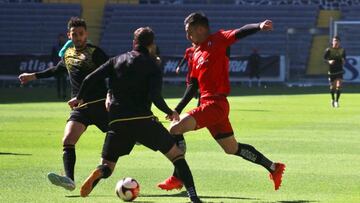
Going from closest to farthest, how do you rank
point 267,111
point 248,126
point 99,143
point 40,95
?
point 99,143
point 248,126
point 267,111
point 40,95

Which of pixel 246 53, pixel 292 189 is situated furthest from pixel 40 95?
pixel 292 189

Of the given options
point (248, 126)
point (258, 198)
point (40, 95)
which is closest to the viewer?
point (258, 198)

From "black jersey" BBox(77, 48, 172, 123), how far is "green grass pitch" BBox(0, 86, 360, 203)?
1.25 metres

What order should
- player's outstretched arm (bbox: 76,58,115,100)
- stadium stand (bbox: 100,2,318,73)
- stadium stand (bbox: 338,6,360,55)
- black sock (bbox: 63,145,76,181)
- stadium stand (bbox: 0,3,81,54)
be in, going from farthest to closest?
1. stadium stand (bbox: 0,3,81,54)
2. stadium stand (bbox: 100,2,318,73)
3. stadium stand (bbox: 338,6,360,55)
4. black sock (bbox: 63,145,76,181)
5. player's outstretched arm (bbox: 76,58,115,100)

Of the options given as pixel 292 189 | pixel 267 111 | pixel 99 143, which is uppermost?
pixel 292 189

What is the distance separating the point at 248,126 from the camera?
2473 cm

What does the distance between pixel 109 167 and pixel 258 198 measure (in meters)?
1.89

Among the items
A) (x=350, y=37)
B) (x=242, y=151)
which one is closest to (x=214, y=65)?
(x=242, y=151)

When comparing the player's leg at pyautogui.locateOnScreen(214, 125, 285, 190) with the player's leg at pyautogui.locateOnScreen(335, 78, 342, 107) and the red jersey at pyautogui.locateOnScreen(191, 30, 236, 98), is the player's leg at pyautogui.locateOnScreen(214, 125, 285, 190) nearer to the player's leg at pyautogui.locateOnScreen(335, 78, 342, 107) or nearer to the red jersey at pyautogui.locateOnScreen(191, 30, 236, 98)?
the red jersey at pyautogui.locateOnScreen(191, 30, 236, 98)

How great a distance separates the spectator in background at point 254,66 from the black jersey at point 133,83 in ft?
124

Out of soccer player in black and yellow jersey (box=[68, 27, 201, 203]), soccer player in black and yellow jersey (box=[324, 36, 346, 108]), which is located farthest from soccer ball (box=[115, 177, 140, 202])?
soccer player in black and yellow jersey (box=[324, 36, 346, 108])

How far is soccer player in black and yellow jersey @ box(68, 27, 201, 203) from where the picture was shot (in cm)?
1139

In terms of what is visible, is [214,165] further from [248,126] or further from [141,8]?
[141,8]

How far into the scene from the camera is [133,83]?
451 inches
